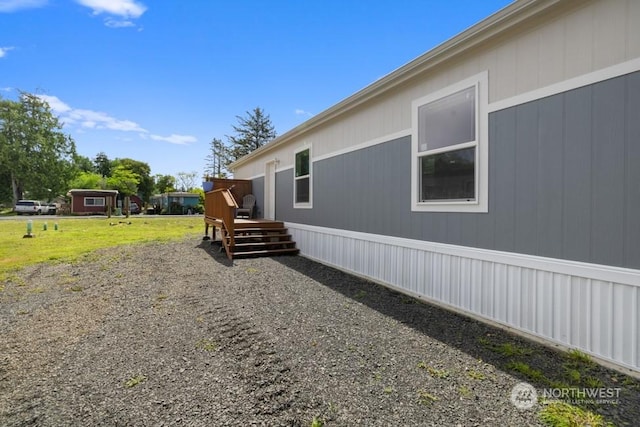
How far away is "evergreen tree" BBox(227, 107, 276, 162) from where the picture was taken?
107 feet

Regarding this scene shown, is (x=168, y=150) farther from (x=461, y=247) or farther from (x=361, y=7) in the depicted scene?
(x=461, y=247)

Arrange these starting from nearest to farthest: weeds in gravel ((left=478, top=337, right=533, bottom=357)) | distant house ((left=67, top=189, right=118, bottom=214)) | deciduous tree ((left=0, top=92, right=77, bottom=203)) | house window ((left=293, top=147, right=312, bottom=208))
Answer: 1. weeds in gravel ((left=478, top=337, right=533, bottom=357))
2. house window ((left=293, top=147, right=312, bottom=208))
3. distant house ((left=67, top=189, right=118, bottom=214))
4. deciduous tree ((left=0, top=92, right=77, bottom=203))

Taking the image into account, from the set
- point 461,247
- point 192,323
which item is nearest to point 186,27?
point 192,323

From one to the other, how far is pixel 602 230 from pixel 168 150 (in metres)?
48.3

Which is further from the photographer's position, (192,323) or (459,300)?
(459,300)

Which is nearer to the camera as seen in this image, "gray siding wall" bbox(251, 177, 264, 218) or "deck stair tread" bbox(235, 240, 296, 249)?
"deck stair tread" bbox(235, 240, 296, 249)

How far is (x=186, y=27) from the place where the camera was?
9492 millimetres

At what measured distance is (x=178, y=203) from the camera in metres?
35.4

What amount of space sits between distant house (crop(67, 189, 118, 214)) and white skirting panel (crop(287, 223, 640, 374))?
36825mm

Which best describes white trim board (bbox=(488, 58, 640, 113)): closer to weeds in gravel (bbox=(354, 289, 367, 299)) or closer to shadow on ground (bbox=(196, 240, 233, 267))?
weeds in gravel (bbox=(354, 289, 367, 299))

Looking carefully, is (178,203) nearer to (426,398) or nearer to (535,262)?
(535,262)

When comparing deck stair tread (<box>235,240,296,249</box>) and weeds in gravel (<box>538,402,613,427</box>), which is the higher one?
deck stair tread (<box>235,240,296,249</box>)

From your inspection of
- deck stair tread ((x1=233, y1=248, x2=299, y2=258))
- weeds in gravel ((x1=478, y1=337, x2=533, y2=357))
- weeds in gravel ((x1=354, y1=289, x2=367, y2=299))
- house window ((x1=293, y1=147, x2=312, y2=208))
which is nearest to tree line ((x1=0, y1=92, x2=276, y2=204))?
house window ((x1=293, y1=147, x2=312, y2=208))

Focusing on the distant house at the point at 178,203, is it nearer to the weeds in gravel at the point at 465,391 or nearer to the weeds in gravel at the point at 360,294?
the weeds in gravel at the point at 360,294
